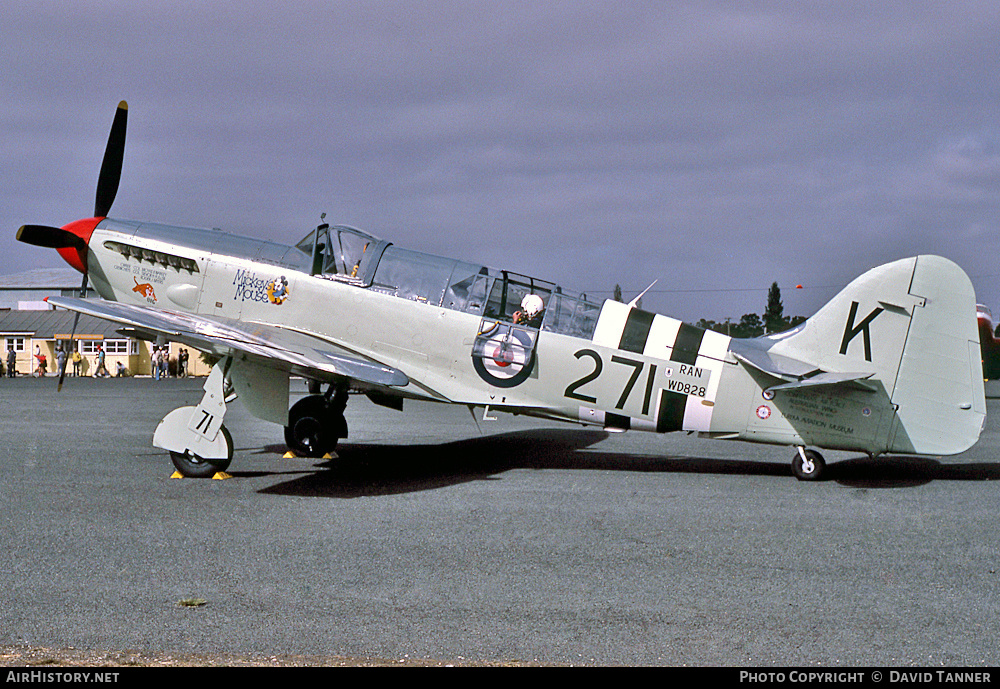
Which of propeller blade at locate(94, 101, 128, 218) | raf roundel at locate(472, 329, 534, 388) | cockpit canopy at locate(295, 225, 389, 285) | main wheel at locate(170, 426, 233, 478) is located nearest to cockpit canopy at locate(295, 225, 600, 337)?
cockpit canopy at locate(295, 225, 389, 285)

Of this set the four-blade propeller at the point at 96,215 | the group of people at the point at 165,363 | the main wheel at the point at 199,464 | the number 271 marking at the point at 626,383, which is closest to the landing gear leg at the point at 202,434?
the main wheel at the point at 199,464

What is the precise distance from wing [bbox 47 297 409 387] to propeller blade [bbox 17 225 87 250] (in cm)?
218

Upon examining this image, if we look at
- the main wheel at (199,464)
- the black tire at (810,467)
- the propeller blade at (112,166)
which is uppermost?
the propeller blade at (112,166)

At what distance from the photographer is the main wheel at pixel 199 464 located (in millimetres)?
9203

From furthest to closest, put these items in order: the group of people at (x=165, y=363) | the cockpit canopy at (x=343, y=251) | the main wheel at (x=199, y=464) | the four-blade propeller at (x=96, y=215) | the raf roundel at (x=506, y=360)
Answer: the group of people at (x=165, y=363), the four-blade propeller at (x=96, y=215), the cockpit canopy at (x=343, y=251), the raf roundel at (x=506, y=360), the main wheel at (x=199, y=464)

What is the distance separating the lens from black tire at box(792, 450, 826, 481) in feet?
31.3

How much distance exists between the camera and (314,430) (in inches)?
434

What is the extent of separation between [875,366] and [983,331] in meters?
19.9

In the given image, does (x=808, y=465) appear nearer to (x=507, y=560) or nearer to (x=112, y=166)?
(x=507, y=560)

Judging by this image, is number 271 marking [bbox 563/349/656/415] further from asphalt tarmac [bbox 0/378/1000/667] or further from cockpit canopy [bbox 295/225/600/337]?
asphalt tarmac [bbox 0/378/1000/667]

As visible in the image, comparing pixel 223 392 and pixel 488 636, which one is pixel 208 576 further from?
pixel 223 392

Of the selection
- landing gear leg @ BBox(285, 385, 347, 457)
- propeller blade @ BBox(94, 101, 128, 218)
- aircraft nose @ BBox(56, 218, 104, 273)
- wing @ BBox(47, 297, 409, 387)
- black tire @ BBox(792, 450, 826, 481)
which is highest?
propeller blade @ BBox(94, 101, 128, 218)

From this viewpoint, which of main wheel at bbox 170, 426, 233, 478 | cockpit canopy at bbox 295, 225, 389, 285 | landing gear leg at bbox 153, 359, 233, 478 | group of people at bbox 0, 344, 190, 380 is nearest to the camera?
landing gear leg at bbox 153, 359, 233, 478

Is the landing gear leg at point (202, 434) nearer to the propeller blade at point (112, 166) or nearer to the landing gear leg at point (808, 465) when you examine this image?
the propeller blade at point (112, 166)
